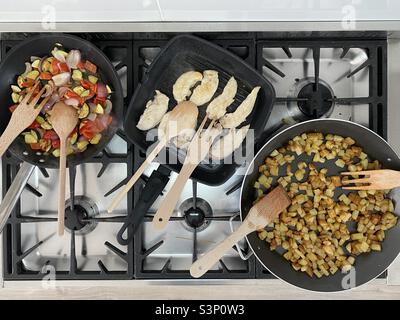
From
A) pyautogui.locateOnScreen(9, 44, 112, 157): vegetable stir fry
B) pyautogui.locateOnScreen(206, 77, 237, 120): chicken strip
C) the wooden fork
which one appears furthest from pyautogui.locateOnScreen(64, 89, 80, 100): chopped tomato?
the wooden fork

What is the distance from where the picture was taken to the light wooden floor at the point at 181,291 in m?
0.95

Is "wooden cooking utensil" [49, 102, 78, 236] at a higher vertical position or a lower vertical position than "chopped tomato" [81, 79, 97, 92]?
lower

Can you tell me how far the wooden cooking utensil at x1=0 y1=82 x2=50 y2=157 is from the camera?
82 centimetres

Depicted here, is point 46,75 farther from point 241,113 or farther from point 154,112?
point 241,113

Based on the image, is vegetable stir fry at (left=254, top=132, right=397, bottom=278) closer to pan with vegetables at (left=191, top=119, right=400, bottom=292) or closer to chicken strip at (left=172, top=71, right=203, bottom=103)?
pan with vegetables at (left=191, top=119, right=400, bottom=292)

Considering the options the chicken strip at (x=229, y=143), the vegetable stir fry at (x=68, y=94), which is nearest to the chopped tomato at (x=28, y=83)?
the vegetable stir fry at (x=68, y=94)

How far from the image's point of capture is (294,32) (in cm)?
90

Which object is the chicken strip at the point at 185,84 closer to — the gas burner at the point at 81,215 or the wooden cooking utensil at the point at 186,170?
the wooden cooking utensil at the point at 186,170

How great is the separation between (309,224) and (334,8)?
388mm

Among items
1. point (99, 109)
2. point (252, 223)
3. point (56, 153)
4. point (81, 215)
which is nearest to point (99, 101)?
point (99, 109)

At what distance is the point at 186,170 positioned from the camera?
861 millimetres

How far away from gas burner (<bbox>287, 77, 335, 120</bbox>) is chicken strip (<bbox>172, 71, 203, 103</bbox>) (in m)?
0.18
